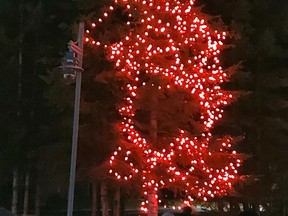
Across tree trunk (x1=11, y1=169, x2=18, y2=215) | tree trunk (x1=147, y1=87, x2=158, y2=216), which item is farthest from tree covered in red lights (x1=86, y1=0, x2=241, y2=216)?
tree trunk (x1=11, y1=169, x2=18, y2=215)

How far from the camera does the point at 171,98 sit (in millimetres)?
12617

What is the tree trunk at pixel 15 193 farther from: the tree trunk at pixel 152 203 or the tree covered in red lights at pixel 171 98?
the tree trunk at pixel 152 203

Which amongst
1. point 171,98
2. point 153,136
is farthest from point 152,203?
point 171,98

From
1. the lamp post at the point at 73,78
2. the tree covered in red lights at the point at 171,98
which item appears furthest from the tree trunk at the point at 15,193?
the lamp post at the point at 73,78

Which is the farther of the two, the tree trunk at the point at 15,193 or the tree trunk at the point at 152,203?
the tree trunk at the point at 15,193

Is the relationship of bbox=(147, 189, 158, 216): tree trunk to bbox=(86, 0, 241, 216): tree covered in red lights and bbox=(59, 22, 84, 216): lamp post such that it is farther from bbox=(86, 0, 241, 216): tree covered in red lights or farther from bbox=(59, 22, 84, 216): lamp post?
bbox=(59, 22, 84, 216): lamp post

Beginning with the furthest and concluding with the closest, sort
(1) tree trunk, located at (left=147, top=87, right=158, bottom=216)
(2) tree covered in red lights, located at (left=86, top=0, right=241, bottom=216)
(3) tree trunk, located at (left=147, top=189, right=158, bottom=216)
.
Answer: (3) tree trunk, located at (left=147, top=189, right=158, bottom=216)
(1) tree trunk, located at (left=147, top=87, right=158, bottom=216)
(2) tree covered in red lights, located at (left=86, top=0, right=241, bottom=216)

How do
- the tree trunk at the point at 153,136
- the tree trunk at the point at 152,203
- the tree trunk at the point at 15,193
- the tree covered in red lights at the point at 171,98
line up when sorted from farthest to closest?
the tree trunk at the point at 15,193 < the tree trunk at the point at 152,203 < the tree trunk at the point at 153,136 < the tree covered in red lights at the point at 171,98

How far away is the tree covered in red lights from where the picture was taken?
485 inches

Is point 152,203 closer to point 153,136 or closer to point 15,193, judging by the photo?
point 153,136

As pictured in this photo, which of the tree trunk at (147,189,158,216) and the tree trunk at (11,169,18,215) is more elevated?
the tree trunk at (11,169,18,215)

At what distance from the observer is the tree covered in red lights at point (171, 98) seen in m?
12.3

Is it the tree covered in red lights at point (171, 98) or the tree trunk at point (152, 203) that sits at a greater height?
the tree covered in red lights at point (171, 98)

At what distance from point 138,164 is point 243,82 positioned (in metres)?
4.32
